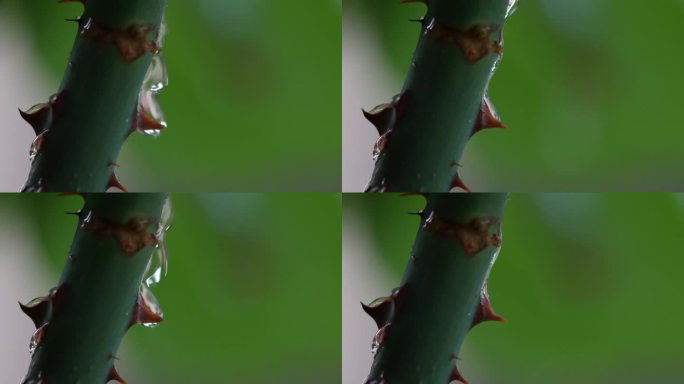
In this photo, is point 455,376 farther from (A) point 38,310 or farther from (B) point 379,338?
(A) point 38,310

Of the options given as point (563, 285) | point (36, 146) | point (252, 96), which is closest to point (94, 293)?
point (36, 146)

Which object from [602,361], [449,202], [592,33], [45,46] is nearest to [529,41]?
[592,33]

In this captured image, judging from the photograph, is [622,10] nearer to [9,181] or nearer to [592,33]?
[592,33]

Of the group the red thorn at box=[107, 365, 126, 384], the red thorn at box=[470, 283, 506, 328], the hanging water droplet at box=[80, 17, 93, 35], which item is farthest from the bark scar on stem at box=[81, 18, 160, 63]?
the red thorn at box=[470, 283, 506, 328]

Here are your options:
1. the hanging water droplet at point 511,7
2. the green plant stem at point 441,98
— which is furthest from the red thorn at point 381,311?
the hanging water droplet at point 511,7

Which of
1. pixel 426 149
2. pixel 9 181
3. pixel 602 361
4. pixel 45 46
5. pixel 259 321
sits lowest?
pixel 602 361
